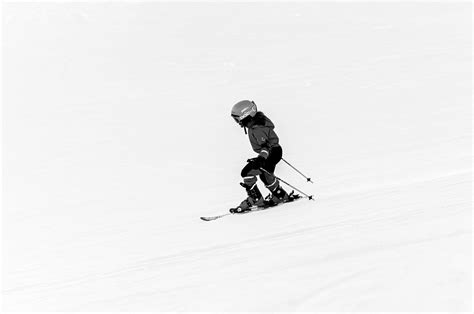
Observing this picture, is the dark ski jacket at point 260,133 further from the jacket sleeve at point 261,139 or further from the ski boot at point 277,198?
the ski boot at point 277,198

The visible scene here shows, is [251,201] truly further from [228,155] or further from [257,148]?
[228,155]

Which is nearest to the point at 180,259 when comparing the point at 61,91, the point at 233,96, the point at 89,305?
the point at 89,305

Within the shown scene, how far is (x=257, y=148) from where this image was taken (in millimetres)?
10305

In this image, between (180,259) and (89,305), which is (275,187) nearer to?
(180,259)

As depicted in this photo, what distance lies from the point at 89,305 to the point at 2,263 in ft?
12.7

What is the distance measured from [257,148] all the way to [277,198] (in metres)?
1.00

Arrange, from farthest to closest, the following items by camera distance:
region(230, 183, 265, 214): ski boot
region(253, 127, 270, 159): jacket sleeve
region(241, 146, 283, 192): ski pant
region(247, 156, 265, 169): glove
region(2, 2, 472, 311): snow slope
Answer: region(230, 183, 265, 214): ski boot, region(241, 146, 283, 192): ski pant, region(253, 127, 270, 159): jacket sleeve, region(247, 156, 265, 169): glove, region(2, 2, 472, 311): snow slope

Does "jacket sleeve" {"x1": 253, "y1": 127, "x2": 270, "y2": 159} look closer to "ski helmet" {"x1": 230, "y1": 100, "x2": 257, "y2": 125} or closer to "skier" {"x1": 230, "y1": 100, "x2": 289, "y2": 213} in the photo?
"skier" {"x1": 230, "y1": 100, "x2": 289, "y2": 213}

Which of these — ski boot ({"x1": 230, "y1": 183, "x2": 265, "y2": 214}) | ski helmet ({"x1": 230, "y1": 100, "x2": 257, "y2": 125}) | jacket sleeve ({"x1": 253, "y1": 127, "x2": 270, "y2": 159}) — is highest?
ski helmet ({"x1": 230, "y1": 100, "x2": 257, "y2": 125})

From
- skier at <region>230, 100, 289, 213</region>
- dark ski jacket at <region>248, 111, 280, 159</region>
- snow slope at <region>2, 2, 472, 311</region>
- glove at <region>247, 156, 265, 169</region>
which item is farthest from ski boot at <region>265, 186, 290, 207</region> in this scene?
dark ski jacket at <region>248, 111, 280, 159</region>

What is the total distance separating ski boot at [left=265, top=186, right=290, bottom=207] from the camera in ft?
35.0

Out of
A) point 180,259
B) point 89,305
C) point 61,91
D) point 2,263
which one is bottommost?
point 89,305

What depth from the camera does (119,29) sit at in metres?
28.9

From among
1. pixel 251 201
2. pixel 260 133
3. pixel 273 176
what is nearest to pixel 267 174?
pixel 273 176
